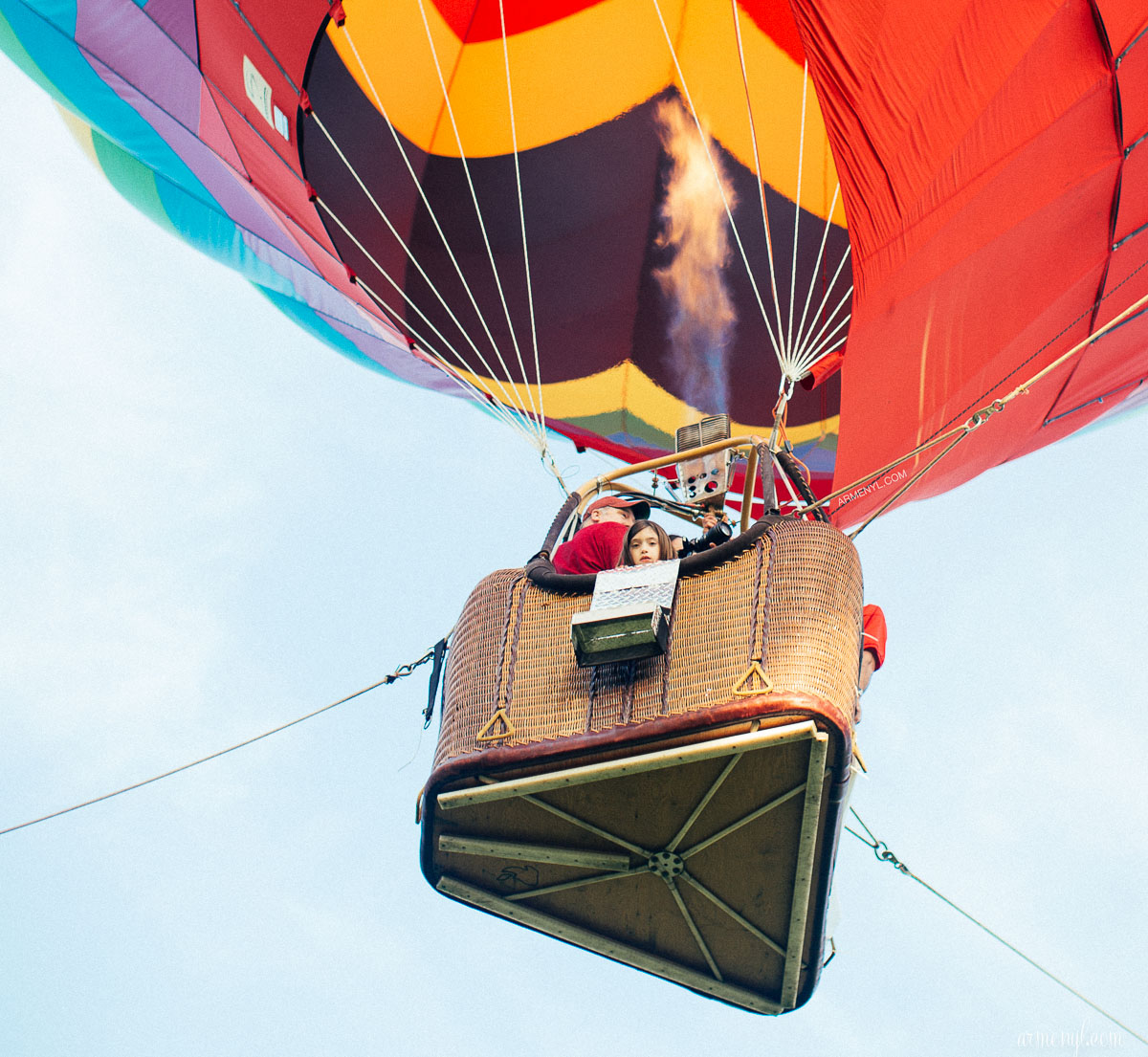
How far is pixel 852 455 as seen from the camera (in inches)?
172

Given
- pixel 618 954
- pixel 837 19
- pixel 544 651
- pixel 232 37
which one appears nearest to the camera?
pixel 544 651

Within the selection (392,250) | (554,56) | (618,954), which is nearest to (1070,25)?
(554,56)

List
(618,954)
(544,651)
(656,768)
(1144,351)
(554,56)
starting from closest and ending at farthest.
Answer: (656,768) < (544,651) < (618,954) < (1144,351) < (554,56)

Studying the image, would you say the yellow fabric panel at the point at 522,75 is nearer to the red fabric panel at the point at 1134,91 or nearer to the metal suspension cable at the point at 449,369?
the metal suspension cable at the point at 449,369

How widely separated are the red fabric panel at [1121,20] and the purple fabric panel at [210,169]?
258 cm

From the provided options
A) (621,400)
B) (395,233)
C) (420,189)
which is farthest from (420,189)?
(621,400)

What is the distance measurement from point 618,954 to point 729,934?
25 cm

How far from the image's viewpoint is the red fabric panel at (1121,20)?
3.64m

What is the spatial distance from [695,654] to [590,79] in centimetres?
302

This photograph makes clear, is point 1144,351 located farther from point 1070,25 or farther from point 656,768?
point 656,768

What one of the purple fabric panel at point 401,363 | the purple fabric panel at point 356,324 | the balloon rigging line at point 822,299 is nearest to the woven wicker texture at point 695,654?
the balloon rigging line at point 822,299

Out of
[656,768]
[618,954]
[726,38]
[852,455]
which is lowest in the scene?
[618,954]

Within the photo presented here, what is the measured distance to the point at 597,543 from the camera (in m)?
3.04

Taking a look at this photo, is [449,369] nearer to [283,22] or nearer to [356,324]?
[356,324]
